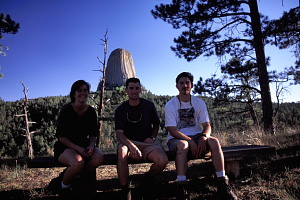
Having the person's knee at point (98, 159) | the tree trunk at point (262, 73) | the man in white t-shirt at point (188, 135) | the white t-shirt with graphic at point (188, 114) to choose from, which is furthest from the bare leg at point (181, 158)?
the tree trunk at point (262, 73)

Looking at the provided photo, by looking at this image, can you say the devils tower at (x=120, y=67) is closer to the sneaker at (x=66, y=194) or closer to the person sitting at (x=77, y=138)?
the person sitting at (x=77, y=138)

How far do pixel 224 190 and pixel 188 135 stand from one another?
853mm

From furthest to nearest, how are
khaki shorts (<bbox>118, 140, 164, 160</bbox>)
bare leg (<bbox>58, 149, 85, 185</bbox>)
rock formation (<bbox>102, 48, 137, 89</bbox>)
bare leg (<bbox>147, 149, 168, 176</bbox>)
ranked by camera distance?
rock formation (<bbox>102, 48, 137, 89</bbox>) < khaki shorts (<bbox>118, 140, 164, 160</bbox>) < bare leg (<bbox>147, 149, 168, 176</bbox>) < bare leg (<bbox>58, 149, 85, 185</bbox>)

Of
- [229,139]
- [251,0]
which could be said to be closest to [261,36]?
[251,0]

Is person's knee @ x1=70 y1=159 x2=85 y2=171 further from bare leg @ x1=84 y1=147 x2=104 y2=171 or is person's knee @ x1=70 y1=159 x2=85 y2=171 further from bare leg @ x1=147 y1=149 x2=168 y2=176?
bare leg @ x1=147 y1=149 x2=168 y2=176

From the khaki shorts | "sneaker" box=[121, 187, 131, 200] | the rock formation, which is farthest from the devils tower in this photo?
"sneaker" box=[121, 187, 131, 200]

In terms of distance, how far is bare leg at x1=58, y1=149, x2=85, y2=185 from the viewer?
7.17 ft

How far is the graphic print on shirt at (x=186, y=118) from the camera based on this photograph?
8.89ft

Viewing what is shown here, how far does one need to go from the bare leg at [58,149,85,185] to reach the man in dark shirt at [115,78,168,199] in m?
0.50

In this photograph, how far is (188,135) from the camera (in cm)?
264

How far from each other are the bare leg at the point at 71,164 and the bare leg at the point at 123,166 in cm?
48

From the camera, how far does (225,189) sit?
200cm

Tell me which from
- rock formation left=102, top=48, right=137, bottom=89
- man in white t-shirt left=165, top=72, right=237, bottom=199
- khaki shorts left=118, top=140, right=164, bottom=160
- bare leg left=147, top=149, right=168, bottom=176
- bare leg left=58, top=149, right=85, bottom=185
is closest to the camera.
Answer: man in white t-shirt left=165, top=72, right=237, bottom=199

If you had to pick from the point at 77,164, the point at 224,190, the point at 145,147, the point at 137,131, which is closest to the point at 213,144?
the point at 224,190
